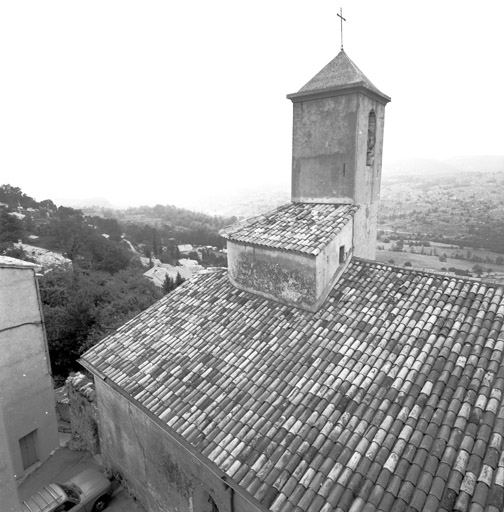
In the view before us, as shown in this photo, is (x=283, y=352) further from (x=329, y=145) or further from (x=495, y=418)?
(x=329, y=145)

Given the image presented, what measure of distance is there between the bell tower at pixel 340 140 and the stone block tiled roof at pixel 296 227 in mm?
410

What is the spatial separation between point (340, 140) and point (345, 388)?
19.8ft

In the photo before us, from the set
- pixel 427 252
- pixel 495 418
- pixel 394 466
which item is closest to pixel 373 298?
pixel 495 418

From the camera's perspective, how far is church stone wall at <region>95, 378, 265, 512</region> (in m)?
6.60

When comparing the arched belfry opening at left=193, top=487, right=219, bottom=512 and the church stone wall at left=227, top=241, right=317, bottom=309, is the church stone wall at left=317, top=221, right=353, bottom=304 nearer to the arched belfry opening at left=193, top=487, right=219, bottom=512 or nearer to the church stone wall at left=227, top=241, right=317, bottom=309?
the church stone wall at left=227, top=241, right=317, bottom=309

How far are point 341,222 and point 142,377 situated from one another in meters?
5.83

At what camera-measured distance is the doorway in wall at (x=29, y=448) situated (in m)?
12.8

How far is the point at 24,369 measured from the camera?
41.8ft

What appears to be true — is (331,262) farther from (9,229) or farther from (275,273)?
(9,229)

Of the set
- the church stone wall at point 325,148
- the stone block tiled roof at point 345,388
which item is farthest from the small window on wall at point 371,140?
the stone block tiled roof at point 345,388

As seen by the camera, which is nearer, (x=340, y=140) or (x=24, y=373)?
(x=340, y=140)

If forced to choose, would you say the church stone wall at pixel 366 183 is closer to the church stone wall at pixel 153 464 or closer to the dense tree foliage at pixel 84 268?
the church stone wall at pixel 153 464

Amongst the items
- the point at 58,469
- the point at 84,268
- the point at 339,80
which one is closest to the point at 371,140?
the point at 339,80

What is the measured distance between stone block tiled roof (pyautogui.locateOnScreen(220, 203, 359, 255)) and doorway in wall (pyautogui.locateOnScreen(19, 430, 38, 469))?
11291mm
